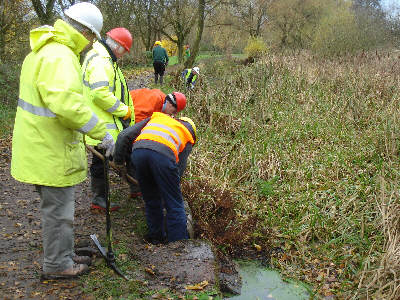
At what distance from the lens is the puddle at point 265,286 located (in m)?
3.95

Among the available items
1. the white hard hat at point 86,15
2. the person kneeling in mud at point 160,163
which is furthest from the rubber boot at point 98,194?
the white hard hat at point 86,15

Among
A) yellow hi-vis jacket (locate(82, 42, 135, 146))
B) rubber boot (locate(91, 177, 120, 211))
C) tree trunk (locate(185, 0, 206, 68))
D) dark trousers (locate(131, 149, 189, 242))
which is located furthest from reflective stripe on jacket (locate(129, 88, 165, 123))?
tree trunk (locate(185, 0, 206, 68))

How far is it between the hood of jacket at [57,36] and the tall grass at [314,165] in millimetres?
2782

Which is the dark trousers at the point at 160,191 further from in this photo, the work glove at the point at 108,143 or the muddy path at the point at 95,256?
the work glove at the point at 108,143

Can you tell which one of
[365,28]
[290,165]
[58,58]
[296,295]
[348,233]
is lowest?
[296,295]

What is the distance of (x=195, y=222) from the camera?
4.77 m

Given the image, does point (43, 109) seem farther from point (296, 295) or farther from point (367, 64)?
point (367, 64)

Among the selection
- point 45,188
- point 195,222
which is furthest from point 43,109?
point 195,222

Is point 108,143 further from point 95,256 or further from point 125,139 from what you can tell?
point 95,256

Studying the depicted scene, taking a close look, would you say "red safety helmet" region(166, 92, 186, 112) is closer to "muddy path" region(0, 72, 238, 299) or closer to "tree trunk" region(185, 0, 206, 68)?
"muddy path" region(0, 72, 238, 299)

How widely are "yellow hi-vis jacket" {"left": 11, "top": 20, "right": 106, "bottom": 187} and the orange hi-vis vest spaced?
0.77 meters

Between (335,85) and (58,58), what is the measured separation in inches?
332

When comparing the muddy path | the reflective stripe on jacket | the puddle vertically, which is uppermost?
the reflective stripe on jacket

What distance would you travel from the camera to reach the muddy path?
310 cm
